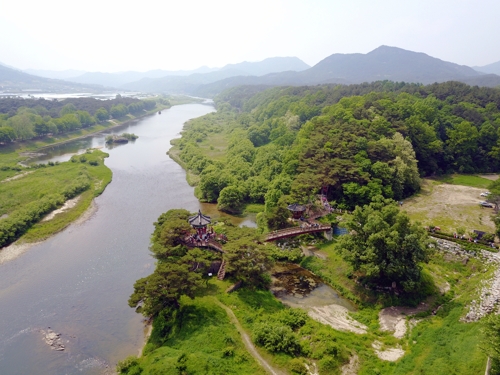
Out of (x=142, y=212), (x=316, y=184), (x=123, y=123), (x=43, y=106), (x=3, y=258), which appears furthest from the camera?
(x=123, y=123)

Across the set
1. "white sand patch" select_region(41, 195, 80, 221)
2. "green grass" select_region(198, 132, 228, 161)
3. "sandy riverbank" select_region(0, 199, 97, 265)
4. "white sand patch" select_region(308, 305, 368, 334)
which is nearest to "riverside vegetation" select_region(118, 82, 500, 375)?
"white sand patch" select_region(308, 305, 368, 334)

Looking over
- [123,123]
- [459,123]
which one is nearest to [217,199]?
[459,123]

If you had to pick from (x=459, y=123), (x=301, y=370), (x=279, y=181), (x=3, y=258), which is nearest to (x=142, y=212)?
(x=3, y=258)

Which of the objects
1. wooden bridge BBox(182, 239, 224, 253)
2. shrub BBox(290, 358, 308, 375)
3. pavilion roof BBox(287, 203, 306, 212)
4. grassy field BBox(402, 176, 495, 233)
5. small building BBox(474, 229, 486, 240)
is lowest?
shrub BBox(290, 358, 308, 375)

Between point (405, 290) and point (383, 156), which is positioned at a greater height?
point (383, 156)

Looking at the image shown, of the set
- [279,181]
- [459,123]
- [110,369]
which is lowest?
[110,369]

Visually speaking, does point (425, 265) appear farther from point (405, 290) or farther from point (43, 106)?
point (43, 106)

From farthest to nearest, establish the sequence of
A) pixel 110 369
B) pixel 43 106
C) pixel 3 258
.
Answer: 1. pixel 43 106
2. pixel 3 258
3. pixel 110 369

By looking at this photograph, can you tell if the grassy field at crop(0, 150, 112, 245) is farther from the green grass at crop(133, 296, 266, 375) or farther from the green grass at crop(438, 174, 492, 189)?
the green grass at crop(438, 174, 492, 189)

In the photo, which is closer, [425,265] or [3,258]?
[425,265]
